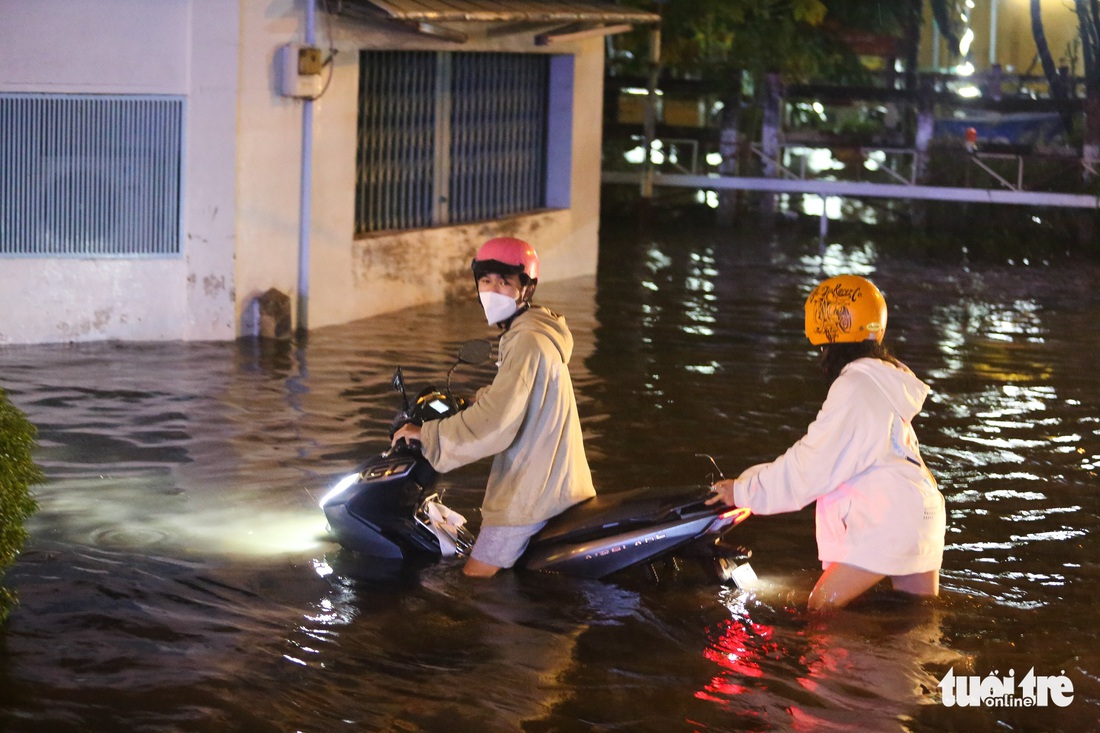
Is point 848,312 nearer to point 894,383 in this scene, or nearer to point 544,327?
point 894,383

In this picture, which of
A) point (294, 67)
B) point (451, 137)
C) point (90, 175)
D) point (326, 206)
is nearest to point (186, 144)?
point (90, 175)

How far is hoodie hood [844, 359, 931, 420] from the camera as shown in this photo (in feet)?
18.9

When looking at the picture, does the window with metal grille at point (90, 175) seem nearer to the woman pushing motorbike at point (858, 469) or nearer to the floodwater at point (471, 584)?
the floodwater at point (471, 584)

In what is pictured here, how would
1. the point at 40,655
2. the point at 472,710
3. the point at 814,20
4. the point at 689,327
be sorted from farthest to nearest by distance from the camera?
the point at 814,20, the point at 689,327, the point at 40,655, the point at 472,710

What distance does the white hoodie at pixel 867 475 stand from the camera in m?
5.74

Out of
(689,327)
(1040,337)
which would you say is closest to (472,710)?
(689,327)

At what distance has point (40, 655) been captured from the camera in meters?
5.63

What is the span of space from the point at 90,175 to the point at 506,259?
7.54m

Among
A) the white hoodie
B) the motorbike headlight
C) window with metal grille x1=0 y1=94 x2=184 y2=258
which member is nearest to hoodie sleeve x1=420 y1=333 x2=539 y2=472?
the motorbike headlight

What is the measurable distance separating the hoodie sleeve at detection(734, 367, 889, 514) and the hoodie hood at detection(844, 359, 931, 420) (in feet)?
0.13

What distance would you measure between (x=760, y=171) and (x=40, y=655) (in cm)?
2100

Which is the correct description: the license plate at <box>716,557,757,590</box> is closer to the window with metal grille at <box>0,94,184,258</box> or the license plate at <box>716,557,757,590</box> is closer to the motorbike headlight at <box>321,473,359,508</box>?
the motorbike headlight at <box>321,473,359,508</box>

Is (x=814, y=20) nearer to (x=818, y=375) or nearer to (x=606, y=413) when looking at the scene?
(x=818, y=375)

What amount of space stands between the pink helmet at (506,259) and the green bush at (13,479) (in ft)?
6.27
